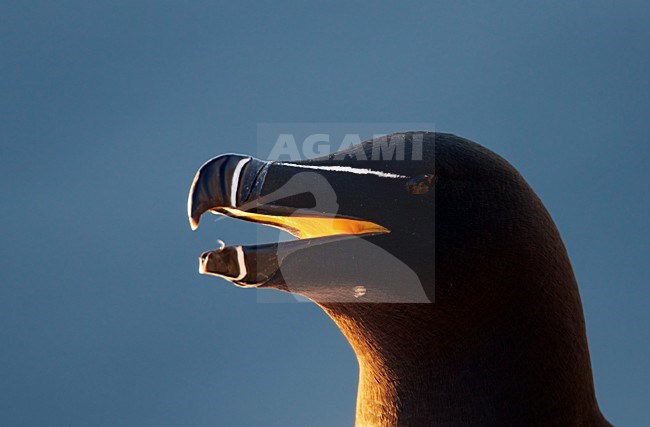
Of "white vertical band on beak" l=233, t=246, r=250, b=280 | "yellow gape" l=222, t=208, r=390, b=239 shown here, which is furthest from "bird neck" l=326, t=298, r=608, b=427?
"white vertical band on beak" l=233, t=246, r=250, b=280

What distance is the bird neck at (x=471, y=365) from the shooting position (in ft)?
5.63

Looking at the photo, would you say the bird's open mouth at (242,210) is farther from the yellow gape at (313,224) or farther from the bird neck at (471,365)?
the bird neck at (471,365)

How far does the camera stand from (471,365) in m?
1.73

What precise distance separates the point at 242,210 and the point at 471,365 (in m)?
0.49

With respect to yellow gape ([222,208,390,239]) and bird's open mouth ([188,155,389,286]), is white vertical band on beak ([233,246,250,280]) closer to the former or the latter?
bird's open mouth ([188,155,389,286])

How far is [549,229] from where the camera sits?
177cm

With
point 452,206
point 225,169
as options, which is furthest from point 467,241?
point 225,169

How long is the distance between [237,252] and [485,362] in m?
0.49

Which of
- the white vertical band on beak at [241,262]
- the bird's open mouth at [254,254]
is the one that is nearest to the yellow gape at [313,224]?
the bird's open mouth at [254,254]

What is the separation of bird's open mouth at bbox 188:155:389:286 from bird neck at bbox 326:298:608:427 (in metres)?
0.20

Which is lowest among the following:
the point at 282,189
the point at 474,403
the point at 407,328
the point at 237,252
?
the point at 474,403

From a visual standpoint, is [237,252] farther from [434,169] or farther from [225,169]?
[434,169]

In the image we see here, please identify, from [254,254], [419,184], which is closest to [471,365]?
[419,184]

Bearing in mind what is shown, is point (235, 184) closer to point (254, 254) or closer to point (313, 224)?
point (254, 254)
